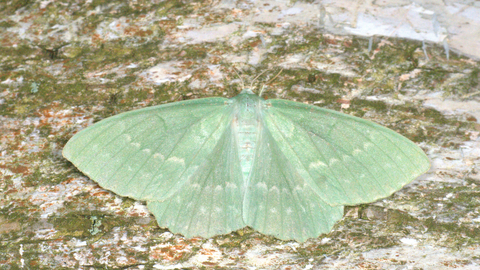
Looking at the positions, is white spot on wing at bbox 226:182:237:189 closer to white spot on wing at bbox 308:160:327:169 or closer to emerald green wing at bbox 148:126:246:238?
emerald green wing at bbox 148:126:246:238

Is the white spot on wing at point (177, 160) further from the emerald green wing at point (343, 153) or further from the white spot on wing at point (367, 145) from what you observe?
the white spot on wing at point (367, 145)

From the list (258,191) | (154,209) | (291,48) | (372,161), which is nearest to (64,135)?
(154,209)

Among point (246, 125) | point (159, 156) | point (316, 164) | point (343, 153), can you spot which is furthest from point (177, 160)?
point (343, 153)

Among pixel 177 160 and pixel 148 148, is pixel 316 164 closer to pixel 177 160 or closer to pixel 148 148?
pixel 177 160

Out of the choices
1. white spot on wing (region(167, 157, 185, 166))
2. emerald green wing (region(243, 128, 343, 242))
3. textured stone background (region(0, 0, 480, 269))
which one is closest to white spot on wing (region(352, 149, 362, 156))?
emerald green wing (region(243, 128, 343, 242))

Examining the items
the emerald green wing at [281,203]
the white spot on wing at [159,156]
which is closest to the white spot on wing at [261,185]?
the emerald green wing at [281,203]

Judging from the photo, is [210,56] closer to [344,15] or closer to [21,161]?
[344,15]

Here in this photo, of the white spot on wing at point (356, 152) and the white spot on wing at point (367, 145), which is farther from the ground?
the white spot on wing at point (367, 145)
